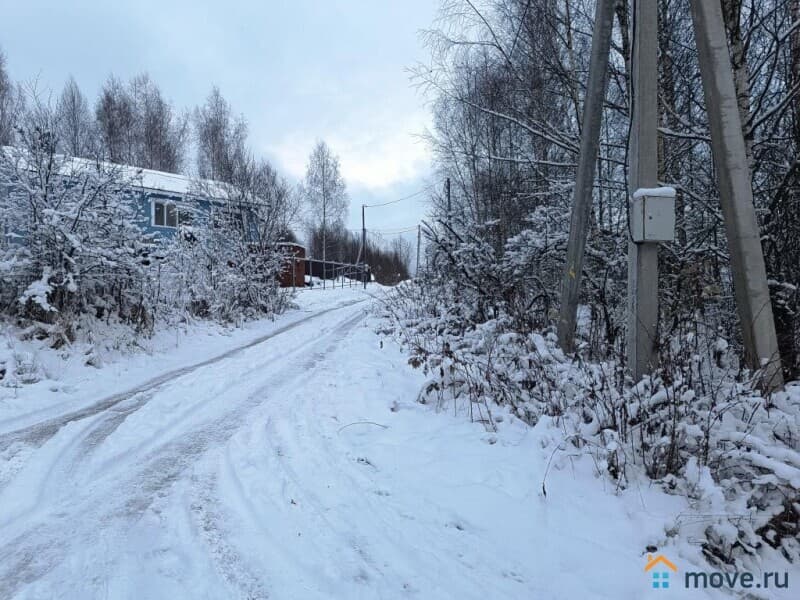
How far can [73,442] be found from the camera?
3875mm

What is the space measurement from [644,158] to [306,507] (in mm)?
3770

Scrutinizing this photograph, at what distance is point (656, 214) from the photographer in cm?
353

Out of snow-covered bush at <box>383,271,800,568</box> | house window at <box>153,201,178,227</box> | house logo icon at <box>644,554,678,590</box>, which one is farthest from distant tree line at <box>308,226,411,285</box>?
house logo icon at <box>644,554,678,590</box>

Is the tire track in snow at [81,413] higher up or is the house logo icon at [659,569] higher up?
the tire track in snow at [81,413]

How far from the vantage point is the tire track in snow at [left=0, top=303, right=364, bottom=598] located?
2205 mm

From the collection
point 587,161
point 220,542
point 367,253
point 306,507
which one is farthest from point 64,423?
point 367,253

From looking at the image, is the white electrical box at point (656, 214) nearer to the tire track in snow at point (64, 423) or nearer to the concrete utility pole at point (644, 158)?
the concrete utility pole at point (644, 158)

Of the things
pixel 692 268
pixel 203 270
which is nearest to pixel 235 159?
pixel 203 270

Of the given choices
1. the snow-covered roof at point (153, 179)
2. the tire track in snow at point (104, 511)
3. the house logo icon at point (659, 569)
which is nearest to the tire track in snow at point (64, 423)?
the tire track in snow at point (104, 511)

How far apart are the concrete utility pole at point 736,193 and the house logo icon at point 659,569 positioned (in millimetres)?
1918

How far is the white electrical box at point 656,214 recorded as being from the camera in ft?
11.5

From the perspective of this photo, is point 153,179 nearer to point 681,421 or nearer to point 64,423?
point 64,423

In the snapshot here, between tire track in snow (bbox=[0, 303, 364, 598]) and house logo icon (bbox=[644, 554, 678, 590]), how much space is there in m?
2.06

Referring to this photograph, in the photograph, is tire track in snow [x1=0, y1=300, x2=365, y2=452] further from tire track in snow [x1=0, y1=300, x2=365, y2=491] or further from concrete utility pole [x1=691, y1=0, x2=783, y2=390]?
concrete utility pole [x1=691, y1=0, x2=783, y2=390]
